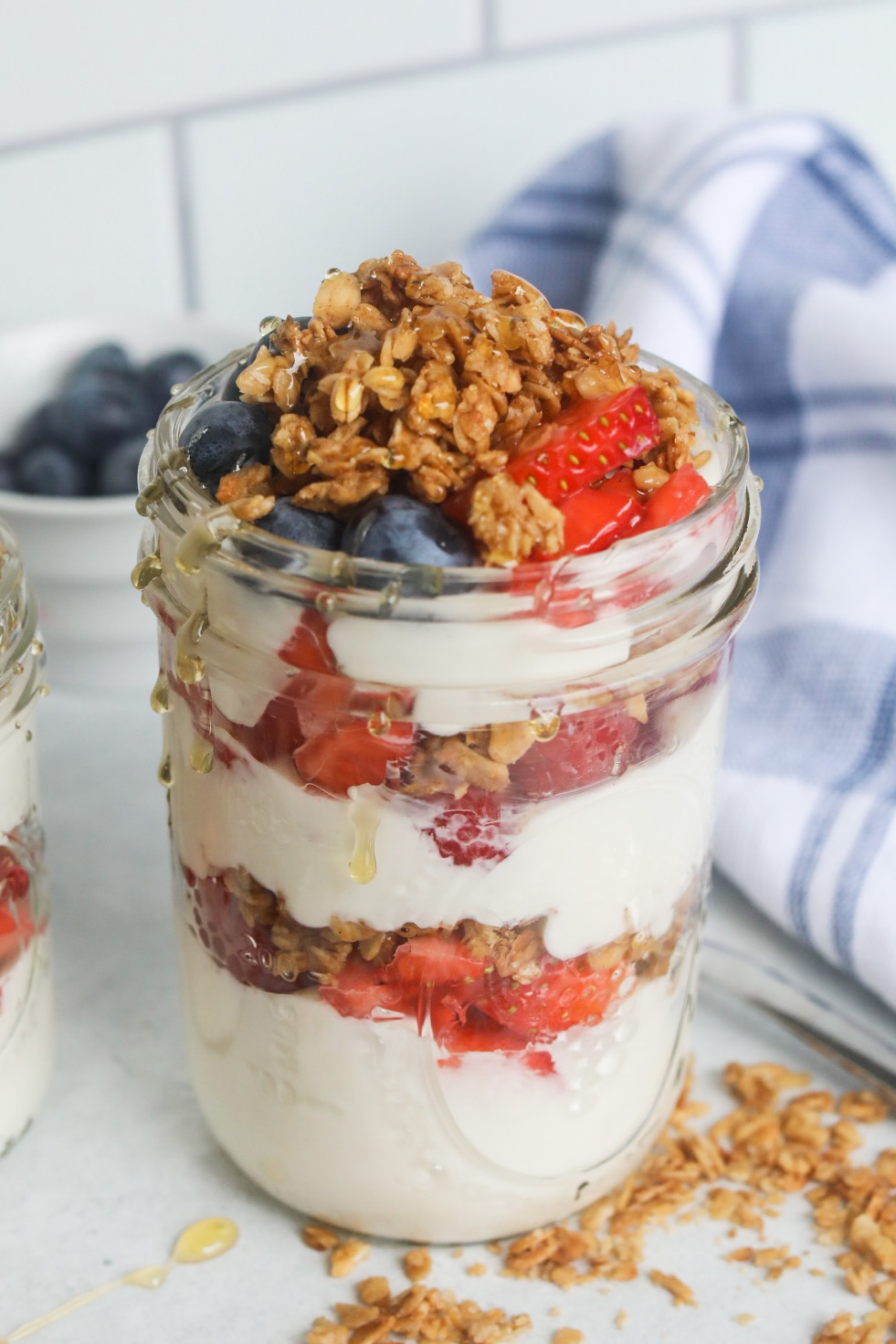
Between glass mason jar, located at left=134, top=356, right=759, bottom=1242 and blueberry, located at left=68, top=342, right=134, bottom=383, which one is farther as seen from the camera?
blueberry, located at left=68, top=342, right=134, bottom=383

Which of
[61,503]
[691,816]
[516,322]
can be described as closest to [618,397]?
[516,322]

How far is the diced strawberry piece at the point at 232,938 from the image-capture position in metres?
0.73

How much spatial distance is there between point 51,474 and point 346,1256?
627 millimetres

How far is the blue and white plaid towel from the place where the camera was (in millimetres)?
1002

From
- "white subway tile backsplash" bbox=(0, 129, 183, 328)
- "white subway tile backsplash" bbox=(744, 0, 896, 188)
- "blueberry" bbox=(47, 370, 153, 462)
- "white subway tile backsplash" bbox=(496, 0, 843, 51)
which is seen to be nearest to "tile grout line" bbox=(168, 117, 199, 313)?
"white subway tile backsplash" bbox=(0, 129, 183, 328)

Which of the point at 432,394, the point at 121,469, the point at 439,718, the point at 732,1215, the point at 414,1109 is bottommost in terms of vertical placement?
the point at 732,1215

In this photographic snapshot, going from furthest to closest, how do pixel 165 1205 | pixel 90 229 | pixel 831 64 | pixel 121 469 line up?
pixel 831 64, pixel 90 229, pixel 121 469, pixel 165 1205

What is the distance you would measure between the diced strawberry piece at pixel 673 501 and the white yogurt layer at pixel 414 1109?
0.77ft

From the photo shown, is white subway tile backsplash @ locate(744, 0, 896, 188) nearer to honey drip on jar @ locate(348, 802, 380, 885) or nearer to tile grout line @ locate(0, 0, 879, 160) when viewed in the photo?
tile grout line @ locate(0, 0, 879, 160)

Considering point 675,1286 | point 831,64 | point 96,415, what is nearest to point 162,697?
point 675,1286

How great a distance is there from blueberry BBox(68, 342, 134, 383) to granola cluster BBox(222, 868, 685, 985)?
23.4 inches

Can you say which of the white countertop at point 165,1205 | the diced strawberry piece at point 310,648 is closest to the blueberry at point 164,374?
the white countertop at point 165,1205

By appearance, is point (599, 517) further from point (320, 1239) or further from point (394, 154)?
point (394, 154)

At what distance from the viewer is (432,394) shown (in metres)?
0.65
